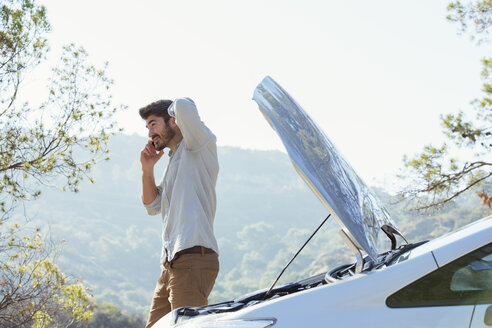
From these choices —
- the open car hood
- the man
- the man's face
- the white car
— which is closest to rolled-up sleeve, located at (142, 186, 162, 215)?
the man

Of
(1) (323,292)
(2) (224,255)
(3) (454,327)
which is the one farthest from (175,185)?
(2) (224,255)

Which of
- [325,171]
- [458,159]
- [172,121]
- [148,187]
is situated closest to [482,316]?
[325,171]

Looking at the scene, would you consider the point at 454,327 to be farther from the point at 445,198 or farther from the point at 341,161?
the point at 445,198

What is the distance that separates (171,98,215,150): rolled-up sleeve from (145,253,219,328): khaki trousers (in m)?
0.62

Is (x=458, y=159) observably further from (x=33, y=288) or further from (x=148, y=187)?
(x=148, y=187)

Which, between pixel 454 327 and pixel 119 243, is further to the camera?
pixel 119 243

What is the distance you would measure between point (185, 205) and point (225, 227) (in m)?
117

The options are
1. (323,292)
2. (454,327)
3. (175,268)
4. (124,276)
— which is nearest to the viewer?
(454,327)

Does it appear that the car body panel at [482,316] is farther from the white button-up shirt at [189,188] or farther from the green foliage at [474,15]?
the green foliage at [474,15]

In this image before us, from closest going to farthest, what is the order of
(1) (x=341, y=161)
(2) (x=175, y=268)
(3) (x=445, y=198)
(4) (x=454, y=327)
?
(4) (x=454, y=327) → (1) (x=341, y=161) → (2) (x=175, y=268) → (3) (x=445, y=198)

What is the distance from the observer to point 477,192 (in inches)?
439

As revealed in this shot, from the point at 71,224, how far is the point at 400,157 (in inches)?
4099

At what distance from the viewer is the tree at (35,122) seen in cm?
674

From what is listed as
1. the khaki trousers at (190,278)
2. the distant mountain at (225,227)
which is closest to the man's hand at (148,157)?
the khaki trousers at (190,278)
